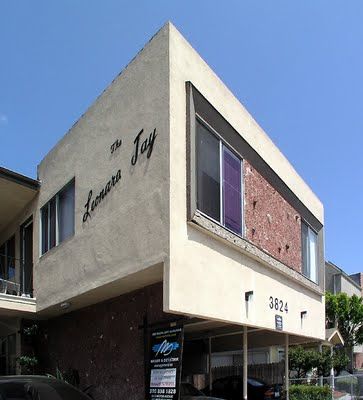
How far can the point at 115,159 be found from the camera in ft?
37.3

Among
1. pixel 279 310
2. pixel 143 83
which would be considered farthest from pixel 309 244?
pixel 143 83

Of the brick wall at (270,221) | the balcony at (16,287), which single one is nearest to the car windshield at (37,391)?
the brick wall at (270,221)

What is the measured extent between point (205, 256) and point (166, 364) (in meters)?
1.98

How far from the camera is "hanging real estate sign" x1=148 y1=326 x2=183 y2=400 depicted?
9.45 metres

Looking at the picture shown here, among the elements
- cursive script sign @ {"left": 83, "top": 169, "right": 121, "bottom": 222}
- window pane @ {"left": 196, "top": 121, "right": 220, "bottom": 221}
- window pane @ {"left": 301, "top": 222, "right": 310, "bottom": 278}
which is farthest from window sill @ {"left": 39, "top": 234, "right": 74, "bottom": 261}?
window pane @ {"left": 301, "top": 222, "right": 310, "bottom": 278}

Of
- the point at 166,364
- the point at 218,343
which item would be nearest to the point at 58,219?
the point at 166,364

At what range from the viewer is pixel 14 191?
50.3 feet

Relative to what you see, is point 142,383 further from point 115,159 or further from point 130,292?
point 115,159

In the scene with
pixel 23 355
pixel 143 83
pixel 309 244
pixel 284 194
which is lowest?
pixel 23 355

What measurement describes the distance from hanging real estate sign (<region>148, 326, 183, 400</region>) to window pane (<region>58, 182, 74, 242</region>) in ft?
13.6

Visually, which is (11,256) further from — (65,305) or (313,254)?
(313,254)

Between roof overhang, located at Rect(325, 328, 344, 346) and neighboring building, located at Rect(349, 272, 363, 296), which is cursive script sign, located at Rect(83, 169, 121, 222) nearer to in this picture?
roof overhang, located at Rect(325, 328, 344, 346)

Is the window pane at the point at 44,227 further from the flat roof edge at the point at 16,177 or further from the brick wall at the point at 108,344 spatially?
the brick wall at the point at 108,344

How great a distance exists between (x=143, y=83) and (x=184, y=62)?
888mm
